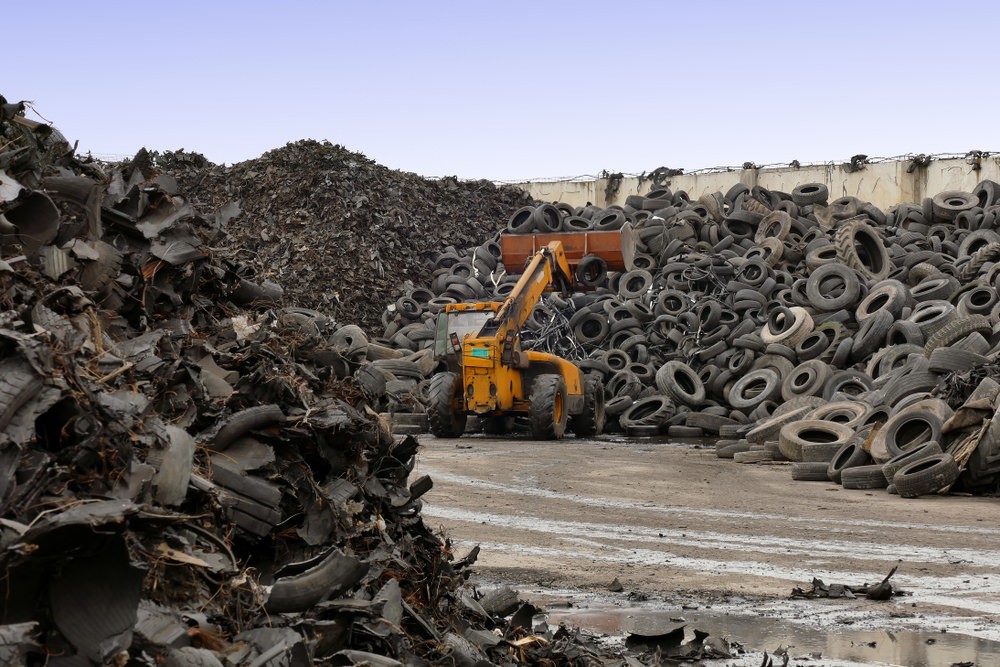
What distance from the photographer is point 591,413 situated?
21.2 meters

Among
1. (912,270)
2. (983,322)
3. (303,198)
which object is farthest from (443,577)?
(303,198)

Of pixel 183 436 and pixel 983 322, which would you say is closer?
pixel 183 436

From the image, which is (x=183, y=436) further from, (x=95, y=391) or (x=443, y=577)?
(x=443, y=577)

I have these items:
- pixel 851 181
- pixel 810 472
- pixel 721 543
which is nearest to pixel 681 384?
pixel 810 472

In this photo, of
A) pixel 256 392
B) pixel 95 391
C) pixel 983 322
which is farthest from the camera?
pixel 983 322

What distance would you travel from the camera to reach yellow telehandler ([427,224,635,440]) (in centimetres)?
1939

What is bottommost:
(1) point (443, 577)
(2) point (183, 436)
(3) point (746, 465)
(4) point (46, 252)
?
(3) point (746, 465)

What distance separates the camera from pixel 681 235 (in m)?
30.5

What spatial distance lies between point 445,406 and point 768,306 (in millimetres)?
9457

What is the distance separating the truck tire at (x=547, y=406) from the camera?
1928 cm

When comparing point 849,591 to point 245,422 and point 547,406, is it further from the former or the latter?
point 547,406

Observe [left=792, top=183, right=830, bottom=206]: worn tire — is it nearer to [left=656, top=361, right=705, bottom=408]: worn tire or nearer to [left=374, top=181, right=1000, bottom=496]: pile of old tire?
[left=374, top=181, right=1000, bottom=496]: pile of old tire

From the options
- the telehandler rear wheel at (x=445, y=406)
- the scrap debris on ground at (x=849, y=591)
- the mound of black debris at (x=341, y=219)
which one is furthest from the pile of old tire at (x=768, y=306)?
the scrap debris on ground at (x=849, y=591)

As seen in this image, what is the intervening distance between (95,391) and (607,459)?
13391 mm
